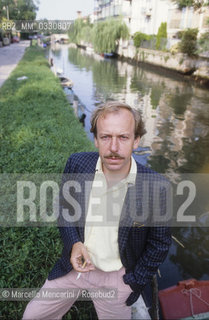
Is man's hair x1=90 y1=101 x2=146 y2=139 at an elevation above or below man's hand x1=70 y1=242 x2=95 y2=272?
above

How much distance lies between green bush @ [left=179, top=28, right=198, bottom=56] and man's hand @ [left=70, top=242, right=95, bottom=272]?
29215 mm

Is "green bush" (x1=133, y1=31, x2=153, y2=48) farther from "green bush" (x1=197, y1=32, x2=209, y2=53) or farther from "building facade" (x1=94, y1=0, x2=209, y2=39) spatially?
"green bush" (x1=197, y1=32, x2=209, y2=53)

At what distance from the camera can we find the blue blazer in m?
1.95

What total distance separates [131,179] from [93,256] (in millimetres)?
734

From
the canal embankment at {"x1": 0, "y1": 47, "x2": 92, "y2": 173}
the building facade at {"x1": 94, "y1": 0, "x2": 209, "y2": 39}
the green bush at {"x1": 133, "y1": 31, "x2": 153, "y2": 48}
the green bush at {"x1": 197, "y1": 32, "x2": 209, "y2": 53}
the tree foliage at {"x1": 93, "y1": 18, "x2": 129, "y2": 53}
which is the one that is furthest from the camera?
the tree foliage at {"x1": 93, "y1": 18, "x2": 129, "y2": 53}

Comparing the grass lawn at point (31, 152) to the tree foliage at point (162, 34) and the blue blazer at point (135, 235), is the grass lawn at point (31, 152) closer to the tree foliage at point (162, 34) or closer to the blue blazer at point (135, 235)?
the blue blazer at point (135, 235)

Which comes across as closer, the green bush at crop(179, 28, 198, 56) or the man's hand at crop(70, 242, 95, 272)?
the man's hand at crop(70, 242, 95, 272)

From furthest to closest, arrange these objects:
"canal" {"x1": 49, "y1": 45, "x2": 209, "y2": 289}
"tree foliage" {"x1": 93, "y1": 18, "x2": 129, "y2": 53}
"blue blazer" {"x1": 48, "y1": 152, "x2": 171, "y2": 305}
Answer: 1. "tree foliage" {"x1": 93, "y1": 18, "x2": 129, "y2": 53}
2. "canal" {"x1": 49, "y1": 45, "x2": 209, "y2": 289}
3. "blue blazer" {"x1": 48, "y1": 152, "x2": 171, "y2": 305}

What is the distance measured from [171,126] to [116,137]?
11947mm

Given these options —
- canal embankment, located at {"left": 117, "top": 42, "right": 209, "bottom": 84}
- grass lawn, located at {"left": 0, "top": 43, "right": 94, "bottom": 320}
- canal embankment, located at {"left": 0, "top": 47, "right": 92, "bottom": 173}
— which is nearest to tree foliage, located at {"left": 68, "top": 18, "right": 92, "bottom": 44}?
canal embankment, located at {"left": 117, "top": 42, "right": 209, "bottom": 84}

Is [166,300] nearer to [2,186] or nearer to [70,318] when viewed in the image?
[70,318]

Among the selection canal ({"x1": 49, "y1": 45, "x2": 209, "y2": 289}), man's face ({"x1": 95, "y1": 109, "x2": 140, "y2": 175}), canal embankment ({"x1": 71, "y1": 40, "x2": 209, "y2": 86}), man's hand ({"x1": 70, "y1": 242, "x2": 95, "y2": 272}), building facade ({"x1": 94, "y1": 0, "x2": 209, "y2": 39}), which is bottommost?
canal ({"x1": 49, "y1": 45, "x2": 209, "y2": 289})

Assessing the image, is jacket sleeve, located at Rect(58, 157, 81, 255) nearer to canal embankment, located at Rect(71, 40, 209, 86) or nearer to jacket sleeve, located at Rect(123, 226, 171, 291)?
jacket sleeve, located at Rect(123, 226, 171, 291)

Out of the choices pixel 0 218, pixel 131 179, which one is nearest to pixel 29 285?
pixel 0 218
